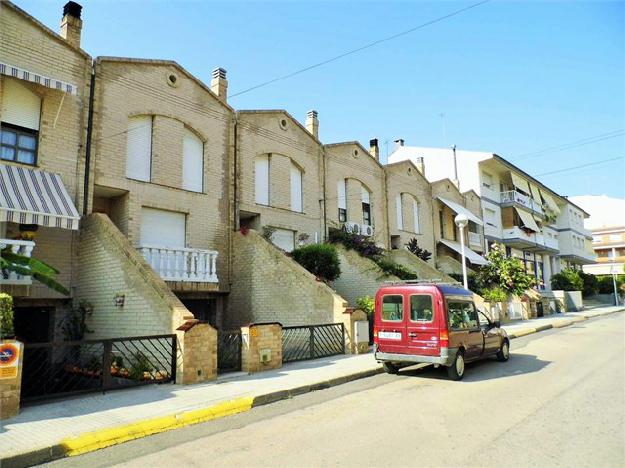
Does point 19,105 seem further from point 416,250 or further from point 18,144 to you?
point 416,250

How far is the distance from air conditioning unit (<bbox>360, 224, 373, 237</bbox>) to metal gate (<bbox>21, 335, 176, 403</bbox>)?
44.7ft

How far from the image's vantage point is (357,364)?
10914 mm

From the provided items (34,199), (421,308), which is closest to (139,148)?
(34,199)

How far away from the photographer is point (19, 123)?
37.9ft

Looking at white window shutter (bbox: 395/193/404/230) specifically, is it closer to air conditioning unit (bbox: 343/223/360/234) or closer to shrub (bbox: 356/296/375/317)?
air conditioning unit (bbox: 343/223/360/234)

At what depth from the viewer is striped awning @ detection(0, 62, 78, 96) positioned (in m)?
10.7

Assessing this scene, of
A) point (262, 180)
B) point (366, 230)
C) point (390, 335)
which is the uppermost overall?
point (262, 180)

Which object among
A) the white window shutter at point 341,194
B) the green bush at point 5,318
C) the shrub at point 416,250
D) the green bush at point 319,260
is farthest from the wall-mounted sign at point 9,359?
the shrub at point 416,250

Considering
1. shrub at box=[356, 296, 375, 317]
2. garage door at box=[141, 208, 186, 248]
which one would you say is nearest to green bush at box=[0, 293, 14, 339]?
garage door at box=[141, 208, 186, 248]

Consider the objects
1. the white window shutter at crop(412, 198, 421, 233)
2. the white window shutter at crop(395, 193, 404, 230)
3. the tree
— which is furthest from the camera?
the white window shutter at crop(412, 198, 421, 233)

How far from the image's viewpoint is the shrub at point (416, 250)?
25127 mm

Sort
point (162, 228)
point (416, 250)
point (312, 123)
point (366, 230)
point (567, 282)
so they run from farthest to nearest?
1. point (567, 282)
2. point (416, 250)
3. point (366, 230)
4. point (312, 123)
5. point (162, 228)

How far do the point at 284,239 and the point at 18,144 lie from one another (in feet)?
32.5

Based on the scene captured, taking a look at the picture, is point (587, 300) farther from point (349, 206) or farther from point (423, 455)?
point (423, 455)
